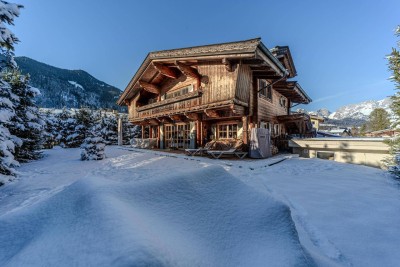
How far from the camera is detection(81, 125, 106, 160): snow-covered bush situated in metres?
11.2

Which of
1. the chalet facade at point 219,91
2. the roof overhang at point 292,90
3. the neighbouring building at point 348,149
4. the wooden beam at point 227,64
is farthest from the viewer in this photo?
the roof overhang at point 292,90

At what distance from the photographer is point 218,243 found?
139cm

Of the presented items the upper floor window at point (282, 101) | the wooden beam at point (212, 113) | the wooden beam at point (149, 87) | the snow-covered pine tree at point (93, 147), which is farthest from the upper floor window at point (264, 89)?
the snow-covered pine tree at point (93, 147)

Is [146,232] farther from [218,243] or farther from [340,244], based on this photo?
[340,244]

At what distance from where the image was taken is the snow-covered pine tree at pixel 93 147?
11242 mm

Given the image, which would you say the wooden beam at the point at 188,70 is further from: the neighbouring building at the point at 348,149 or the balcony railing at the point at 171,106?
the neighbouring building at the point at 348,149

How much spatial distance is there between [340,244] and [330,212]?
1.09 m

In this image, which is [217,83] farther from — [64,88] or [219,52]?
[64,88]

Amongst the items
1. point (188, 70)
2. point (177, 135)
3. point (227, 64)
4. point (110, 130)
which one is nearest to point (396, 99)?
point (227, 64)

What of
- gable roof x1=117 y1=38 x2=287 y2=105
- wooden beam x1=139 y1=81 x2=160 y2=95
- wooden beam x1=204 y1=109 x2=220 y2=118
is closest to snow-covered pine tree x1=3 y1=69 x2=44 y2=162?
wooden beam x1=139 y1=81 x2=160 y2=95

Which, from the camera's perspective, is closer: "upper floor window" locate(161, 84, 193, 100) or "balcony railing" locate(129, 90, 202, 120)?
"balcony railing" locate(129, 90, 202, 120)

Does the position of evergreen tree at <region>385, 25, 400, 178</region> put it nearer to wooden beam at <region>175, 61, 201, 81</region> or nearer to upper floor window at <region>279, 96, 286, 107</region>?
wooden beam at <region>175, 61, 201, 81</region>

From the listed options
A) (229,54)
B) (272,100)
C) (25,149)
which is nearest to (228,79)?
(229,54)

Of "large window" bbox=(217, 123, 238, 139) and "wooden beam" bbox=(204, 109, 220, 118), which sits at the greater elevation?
"wooden beam" bbox=(204, 109, 220, 118)
